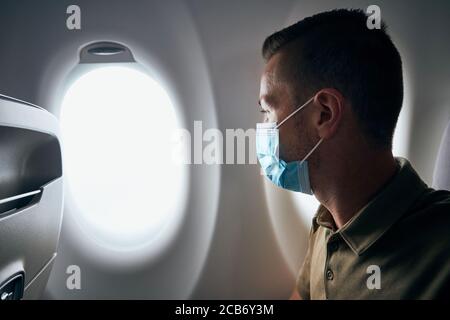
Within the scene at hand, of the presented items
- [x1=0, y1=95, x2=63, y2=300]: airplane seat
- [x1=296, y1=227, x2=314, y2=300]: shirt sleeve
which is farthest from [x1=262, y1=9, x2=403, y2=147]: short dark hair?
[x1=0, y1=95, x2=63, y2=300]: airplane seat

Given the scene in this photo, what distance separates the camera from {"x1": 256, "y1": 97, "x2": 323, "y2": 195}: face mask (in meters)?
0.92

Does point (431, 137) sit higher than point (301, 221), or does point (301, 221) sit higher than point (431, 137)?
point (431, 137)

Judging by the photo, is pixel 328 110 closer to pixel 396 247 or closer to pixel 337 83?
pixel 337 83

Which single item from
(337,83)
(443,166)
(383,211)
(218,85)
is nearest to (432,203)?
(383,211)

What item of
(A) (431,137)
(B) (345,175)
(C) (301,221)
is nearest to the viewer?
(B) (345,175)

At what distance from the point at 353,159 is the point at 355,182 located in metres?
0.06

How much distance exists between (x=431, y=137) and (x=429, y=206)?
37 cm

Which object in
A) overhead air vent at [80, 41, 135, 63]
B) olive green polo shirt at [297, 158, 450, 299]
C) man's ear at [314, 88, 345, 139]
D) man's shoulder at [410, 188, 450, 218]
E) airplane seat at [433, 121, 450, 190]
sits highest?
overhead air vent at [80, 41, 135, 63]

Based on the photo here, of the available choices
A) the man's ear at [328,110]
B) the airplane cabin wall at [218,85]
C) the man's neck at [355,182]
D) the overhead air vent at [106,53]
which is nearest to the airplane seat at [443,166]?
the airplane cabin wall at [218,85]

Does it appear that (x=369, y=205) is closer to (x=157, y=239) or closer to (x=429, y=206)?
(x=429, y=206)

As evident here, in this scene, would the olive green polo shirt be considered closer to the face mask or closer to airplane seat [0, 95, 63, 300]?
the face mask

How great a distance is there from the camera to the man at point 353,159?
78 centimetres
